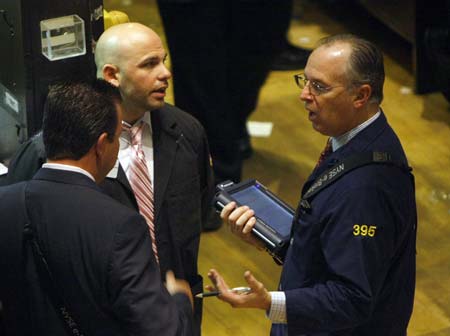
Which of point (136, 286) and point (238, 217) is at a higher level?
point (136, 286)

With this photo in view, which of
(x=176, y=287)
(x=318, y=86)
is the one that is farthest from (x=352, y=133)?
(x=176, y=287)

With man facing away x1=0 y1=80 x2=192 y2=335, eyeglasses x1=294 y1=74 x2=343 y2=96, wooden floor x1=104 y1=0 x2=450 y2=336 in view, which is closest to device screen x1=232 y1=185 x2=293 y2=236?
eyeglasses x1=294 y1=74 x2=343 y2=96

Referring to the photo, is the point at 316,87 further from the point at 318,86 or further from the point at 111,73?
the point at 111,73

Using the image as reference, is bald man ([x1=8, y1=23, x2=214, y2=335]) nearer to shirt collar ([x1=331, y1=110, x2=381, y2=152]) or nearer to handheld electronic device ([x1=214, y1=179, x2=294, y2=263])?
handheld electronic device ([x1=214, y1=179, x2=294, y2=263])

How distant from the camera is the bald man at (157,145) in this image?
140 inches

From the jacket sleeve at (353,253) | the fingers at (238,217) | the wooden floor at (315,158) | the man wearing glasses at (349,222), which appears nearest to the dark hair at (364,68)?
the man wearing glasses at (349,222)

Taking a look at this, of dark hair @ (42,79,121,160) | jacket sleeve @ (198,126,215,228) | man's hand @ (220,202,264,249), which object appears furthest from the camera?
jacket sleeve @ (198,126,215,228)

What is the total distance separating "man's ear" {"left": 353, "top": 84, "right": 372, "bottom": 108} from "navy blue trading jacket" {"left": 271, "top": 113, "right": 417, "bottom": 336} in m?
0.08

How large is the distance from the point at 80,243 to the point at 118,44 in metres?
1.04

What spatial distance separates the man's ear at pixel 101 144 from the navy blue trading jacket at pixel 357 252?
0.64 metres

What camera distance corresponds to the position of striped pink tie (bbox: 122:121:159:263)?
11.8 ft

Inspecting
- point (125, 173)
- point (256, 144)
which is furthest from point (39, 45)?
point (256, 144)

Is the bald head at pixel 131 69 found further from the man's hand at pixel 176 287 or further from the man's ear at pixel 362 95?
the man's ear at pixel 362 95

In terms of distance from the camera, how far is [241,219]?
339cm
